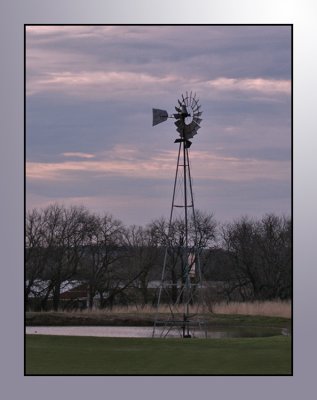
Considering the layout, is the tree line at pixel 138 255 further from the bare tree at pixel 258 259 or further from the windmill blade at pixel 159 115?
the windmill blade at pixel 159 115

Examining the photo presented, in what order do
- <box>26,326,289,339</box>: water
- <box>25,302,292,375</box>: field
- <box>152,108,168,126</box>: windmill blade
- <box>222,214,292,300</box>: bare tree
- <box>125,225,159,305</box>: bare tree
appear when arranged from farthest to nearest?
<box>125,225,159,305</box>: bare tree
<box>222,214,292,300</box>: bare tree
<box>26,326,289,339</box>: water
<box>152,108,168,126</box>: windmill blade
<box>25,302,292,375</box>: field

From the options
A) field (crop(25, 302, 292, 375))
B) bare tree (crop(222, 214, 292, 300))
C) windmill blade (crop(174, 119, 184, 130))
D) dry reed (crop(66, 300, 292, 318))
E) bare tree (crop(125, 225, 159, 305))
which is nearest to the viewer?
field (crop(25, 302, 292, 375))

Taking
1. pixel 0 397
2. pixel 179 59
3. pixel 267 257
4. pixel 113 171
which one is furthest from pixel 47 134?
pixel 0 397

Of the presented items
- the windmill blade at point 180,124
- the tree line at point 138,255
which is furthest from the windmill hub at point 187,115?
the tree line at point 138,255

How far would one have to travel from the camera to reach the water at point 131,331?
58.1 ft

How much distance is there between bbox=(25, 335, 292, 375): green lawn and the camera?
12.4 meters

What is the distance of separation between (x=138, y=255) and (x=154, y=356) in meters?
11.6

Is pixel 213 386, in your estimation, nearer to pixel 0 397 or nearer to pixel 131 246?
pixel 0 397

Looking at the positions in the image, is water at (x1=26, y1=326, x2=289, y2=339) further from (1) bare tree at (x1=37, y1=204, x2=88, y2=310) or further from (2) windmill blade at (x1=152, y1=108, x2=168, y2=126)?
(2) windmill blade at (x1=152, y1=108, x2=168, y2=126)

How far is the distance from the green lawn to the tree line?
7.84 metres

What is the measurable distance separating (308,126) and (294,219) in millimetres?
987

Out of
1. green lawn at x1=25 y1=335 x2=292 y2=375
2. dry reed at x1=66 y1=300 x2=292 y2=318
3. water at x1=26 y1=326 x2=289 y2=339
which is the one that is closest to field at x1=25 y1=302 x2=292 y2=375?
green lawn at x1=25 y1=335 x2=292 y2=375

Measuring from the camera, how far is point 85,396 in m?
10.4

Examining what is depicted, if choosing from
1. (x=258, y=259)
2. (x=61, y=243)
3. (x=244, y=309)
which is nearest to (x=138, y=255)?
(x=61, y=243)
